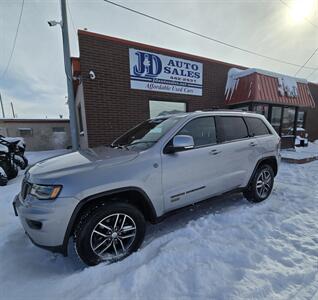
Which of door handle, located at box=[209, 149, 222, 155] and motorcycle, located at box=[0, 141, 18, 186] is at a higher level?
door handle, located at box=[209, 149, 222, 155]

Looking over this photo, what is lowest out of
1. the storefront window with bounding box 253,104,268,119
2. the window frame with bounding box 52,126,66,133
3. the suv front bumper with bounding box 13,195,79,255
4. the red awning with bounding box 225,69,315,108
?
the suv front bumper with bounding box 13,195,79,255


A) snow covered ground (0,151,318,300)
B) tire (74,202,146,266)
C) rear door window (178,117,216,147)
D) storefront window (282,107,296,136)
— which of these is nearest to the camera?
snow covered ground (0,151,318,300)

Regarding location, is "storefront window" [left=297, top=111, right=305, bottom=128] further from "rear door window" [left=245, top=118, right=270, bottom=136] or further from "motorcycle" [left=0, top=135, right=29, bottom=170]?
"motorcycle" [left=0, top=135, right=29, bottom=170]

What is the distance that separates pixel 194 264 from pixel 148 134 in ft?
5.97

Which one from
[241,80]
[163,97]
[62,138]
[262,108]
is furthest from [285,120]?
[62,138]

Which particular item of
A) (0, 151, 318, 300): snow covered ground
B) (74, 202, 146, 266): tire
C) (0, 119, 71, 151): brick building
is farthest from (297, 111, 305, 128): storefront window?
(0, 119, 71, 151): brick building

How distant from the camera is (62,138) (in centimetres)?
1370

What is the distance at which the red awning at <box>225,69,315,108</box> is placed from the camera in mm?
7664

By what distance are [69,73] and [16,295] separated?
5657mm

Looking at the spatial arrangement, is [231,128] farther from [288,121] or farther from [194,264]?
[288,121]

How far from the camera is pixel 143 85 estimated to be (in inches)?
268

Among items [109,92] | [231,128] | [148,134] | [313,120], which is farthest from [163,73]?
[313,120]

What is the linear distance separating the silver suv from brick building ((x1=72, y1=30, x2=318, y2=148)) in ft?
11.4

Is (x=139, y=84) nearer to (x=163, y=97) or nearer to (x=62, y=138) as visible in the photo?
(x=163, y=97)
